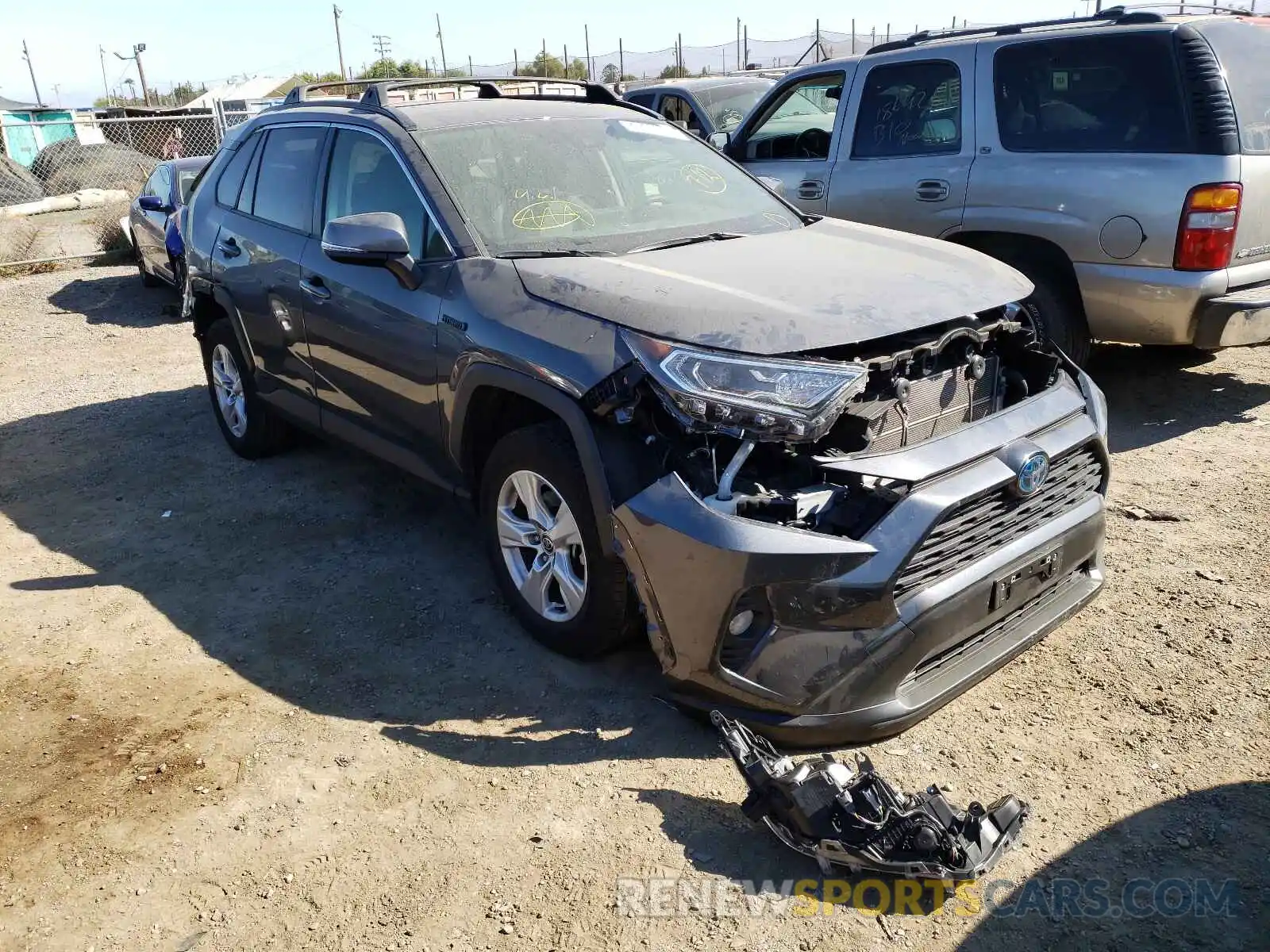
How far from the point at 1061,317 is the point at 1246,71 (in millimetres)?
1465

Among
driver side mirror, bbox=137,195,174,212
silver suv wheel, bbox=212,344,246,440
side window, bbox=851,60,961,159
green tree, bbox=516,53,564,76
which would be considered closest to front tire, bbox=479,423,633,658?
silver suv wheel, bbox=212,344,246,440

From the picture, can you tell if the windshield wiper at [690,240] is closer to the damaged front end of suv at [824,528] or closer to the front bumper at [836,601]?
the damaged front end of suv at [824,528]

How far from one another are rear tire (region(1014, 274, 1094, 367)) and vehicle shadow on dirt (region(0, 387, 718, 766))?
10.6ft

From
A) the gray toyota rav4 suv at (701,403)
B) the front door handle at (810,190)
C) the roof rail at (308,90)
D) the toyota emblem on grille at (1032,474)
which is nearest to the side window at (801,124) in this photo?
the front door handle at (810,190)

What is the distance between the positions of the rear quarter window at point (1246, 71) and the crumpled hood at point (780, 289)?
226cm

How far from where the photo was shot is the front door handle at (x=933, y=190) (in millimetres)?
6137

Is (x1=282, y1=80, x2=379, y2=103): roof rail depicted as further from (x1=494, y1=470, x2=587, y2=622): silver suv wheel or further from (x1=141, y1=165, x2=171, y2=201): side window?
(x1=141, y1=165, x2=171, y2=201): side window

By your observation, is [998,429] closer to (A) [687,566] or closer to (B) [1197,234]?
(A) [687,566]

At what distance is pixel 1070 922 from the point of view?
251 centimetres

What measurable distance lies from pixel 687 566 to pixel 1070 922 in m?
1.27

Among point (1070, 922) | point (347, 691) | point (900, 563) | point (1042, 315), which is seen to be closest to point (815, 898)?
point (1070, 922)

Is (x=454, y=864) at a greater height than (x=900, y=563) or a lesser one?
lesser

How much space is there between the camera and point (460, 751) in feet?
10.9

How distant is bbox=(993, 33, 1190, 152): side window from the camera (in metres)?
5.31
